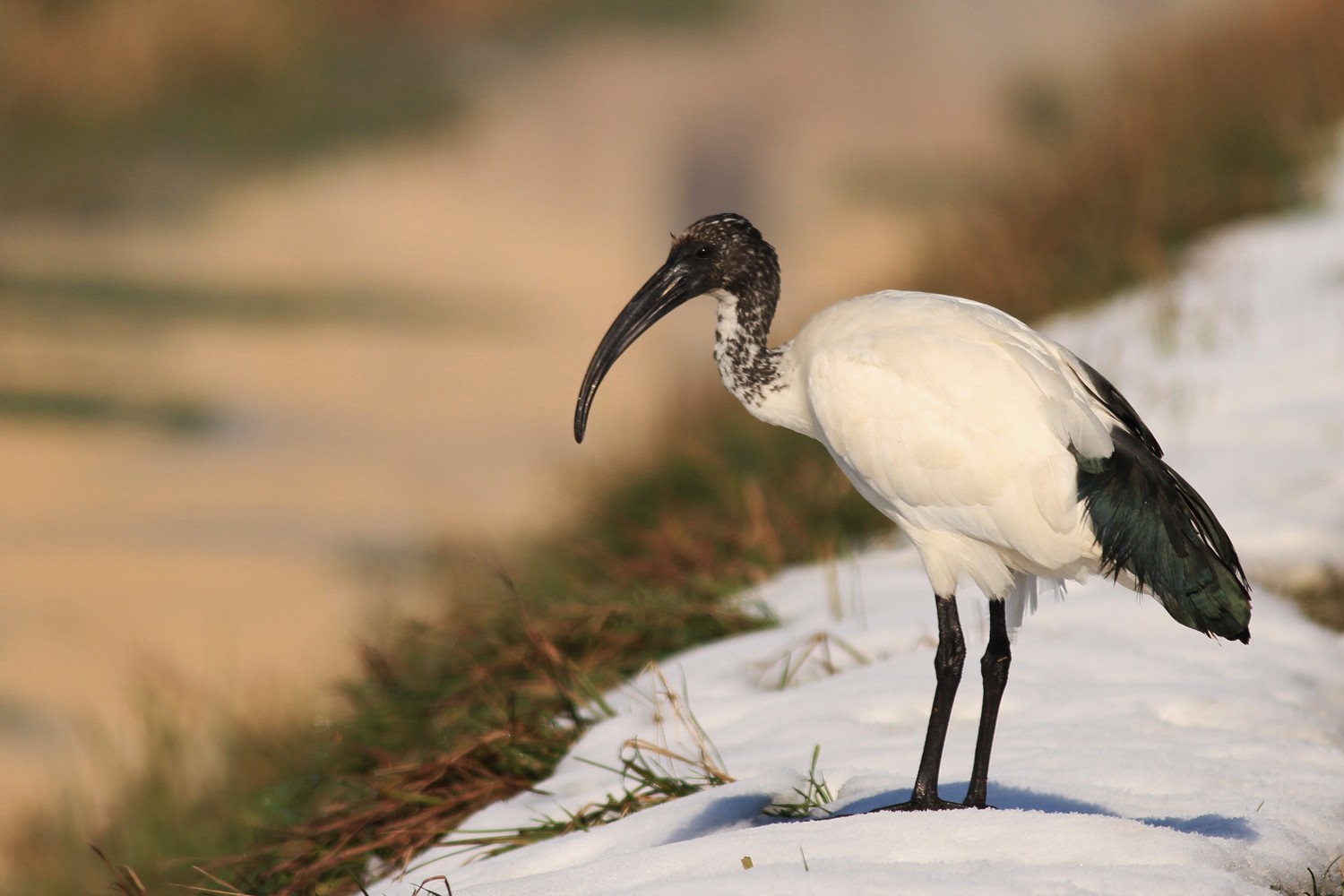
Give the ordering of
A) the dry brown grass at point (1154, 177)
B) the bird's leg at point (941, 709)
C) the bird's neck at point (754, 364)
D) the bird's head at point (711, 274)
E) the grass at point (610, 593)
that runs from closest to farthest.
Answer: the bird's leg at point (941, 709) → the bird's neck at point (754, 364) → the bird's head at point (711, 274) → the grass at point (610, 593) → the dry brown grass at point (1154, 177)

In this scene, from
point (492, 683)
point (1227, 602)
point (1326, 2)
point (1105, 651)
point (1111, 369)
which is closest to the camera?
point (1227, 602)

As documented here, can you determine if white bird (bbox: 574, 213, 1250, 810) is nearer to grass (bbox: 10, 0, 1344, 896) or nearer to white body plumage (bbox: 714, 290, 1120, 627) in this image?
white body plumage (bbox: 714, 290, 1120, 627)

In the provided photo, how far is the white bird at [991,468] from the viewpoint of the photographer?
3.96 m

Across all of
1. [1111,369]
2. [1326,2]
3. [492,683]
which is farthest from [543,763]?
[1326,2]

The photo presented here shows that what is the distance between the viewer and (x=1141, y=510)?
3.95 metres

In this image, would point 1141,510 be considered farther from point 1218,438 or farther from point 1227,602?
point 1218,438

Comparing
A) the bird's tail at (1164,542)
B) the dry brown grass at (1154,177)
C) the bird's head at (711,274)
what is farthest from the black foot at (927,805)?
the dry brown grass at (1154,177)

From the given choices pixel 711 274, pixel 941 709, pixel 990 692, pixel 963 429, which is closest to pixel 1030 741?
pixel 990 692

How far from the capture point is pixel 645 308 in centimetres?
479

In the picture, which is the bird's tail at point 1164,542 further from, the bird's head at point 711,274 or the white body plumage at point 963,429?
the bird's head at point 711,274

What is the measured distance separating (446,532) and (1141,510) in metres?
6.66

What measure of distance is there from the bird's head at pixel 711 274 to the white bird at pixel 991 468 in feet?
0.91

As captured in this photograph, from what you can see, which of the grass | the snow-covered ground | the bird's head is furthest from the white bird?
the grass

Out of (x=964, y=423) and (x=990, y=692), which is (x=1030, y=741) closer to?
(x=990, y=692)
